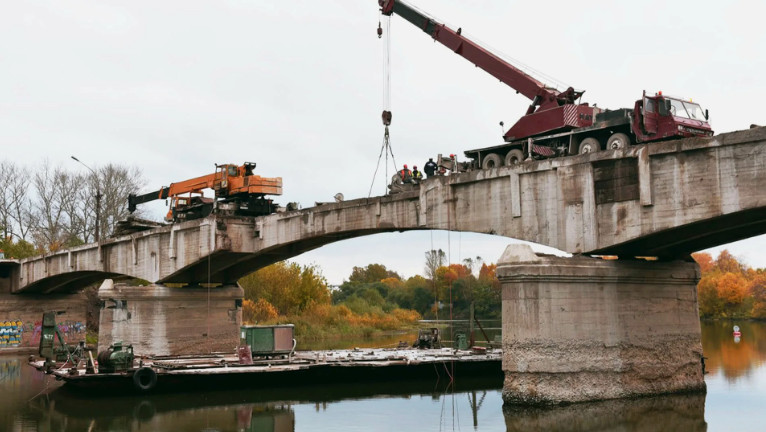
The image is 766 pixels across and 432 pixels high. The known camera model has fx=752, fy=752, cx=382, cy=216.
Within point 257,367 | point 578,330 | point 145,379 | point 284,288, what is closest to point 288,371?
point 257,367

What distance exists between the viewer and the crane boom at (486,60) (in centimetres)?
2920

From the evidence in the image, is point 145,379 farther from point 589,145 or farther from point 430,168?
point 589,145

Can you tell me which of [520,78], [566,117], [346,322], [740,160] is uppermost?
[520,78]

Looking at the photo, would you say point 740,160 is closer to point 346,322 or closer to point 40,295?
point 346,322

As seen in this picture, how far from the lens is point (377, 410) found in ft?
89.4

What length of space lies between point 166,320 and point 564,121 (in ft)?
86.5

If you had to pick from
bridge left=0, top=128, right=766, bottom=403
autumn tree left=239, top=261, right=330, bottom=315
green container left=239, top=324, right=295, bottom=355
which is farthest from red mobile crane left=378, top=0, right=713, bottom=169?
autumn tree left=239, top=261, right=330, bottom=315

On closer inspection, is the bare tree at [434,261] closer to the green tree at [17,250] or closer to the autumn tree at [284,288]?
the autumn tree at [284,288]

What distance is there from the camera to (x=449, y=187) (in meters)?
29.4

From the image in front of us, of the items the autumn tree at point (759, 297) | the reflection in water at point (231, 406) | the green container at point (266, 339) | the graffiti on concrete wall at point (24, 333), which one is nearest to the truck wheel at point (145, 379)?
the reflection in water at point (231, 406)

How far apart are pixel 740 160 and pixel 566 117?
7411 millimetres

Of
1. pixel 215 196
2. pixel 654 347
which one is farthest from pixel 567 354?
pixel 215 196

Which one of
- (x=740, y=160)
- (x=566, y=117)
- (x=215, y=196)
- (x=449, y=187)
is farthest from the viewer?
(x=215, y=196)

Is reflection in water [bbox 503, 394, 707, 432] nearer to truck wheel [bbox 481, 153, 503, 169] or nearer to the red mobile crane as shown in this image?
the red mobile crane
